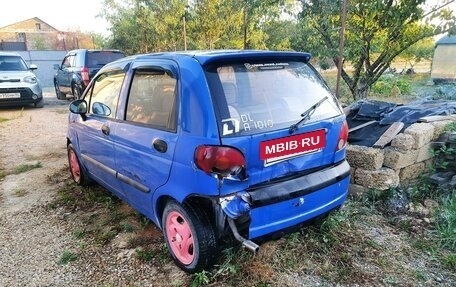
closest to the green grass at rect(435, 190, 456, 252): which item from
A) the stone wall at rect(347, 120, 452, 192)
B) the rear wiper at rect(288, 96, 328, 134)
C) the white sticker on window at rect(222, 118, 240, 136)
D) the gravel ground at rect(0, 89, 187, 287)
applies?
the stone wall at rect(347, 120, 452, 192)

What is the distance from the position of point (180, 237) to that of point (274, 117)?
1.12 meters

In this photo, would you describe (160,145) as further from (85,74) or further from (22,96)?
(22,96)

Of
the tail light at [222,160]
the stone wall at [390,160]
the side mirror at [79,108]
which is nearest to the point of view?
the tail light at [222,160]

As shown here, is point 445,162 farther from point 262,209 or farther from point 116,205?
point 116,205

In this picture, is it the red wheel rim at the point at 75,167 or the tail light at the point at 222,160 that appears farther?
the red wheel rim at the point at 75,167

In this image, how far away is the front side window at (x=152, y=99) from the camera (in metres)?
2.38

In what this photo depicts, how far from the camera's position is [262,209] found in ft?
6.96

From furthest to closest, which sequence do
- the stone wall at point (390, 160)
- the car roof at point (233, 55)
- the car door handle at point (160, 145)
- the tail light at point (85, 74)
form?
the tail light at point (85, 74), the stone wall at point (390, 160), the car door handle at point (160, 145), the car roof at point (233, 55)

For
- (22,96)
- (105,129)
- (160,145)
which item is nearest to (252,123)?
(160,145)

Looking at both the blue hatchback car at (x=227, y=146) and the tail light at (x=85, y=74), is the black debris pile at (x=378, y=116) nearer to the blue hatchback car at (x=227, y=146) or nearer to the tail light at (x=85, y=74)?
the blue hatchback car at (x=227, y=146)

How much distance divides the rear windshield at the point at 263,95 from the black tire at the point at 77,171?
8.38 feet

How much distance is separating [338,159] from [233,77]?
3.55 feet

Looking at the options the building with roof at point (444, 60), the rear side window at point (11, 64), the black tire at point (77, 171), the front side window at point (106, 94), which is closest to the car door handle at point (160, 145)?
the front side window at point (106, 94)

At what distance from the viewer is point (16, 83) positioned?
9.65 meters
